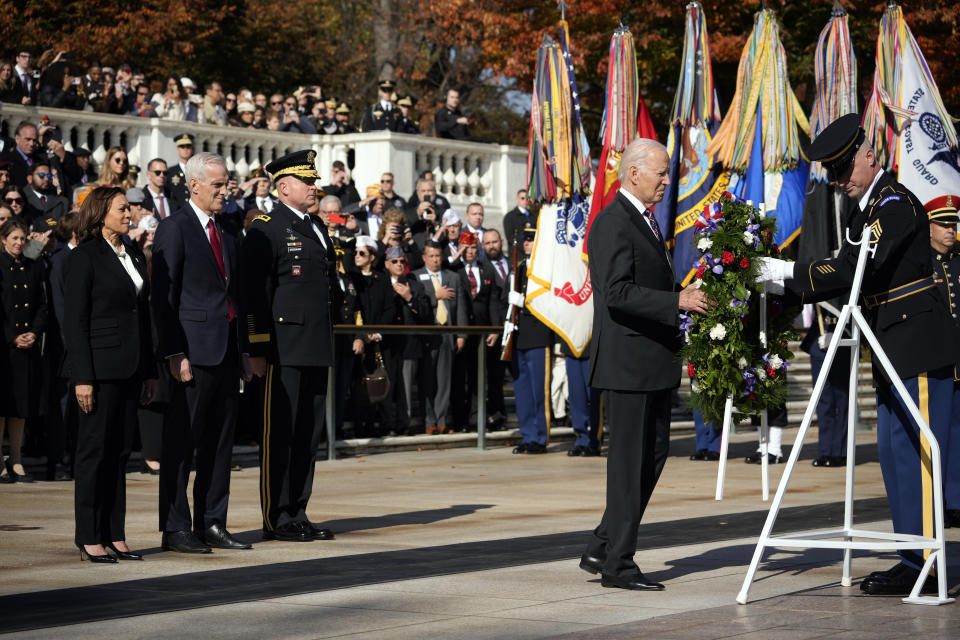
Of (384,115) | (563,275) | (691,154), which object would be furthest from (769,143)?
(384,115)

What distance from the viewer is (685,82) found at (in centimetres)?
1667

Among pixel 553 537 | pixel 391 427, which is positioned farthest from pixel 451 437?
pixel 553 537

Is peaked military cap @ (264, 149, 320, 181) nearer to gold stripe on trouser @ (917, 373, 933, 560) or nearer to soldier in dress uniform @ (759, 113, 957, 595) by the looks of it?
soldier in dress uniform @ (759, 113, 957, 595)

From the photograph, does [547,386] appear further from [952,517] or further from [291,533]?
[291,533]

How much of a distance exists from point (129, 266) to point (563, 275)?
7.80m

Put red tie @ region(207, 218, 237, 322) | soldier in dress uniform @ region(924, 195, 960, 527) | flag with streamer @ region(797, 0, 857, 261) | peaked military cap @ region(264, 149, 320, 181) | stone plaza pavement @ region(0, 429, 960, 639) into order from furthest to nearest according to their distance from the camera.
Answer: flag with streamer @ region(797, 0, 857, 261) < soldier in dress uniform @ region(924, 195, 960, 527) < peaked military cap @ region(264, 149, 320, 181) < red tie @ region(207, 218, 237, 322) < stone plaza pavement @ region(0, 429, 960, 639)

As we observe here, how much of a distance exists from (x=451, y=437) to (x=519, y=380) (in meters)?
1.02

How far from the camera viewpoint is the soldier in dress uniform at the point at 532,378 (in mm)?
16734

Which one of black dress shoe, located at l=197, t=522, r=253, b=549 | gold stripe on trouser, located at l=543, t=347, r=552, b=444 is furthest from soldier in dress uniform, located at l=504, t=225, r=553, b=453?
black dress shoe, located at l=197, t=522, r=253, b=549

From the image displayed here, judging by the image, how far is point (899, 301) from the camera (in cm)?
775

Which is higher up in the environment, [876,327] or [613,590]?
[876,327]

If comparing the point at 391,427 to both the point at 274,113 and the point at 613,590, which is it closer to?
the point at 613,590

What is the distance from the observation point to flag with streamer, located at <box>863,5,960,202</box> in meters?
16.0

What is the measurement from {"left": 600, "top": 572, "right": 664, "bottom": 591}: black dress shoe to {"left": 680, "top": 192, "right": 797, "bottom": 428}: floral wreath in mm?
1123
